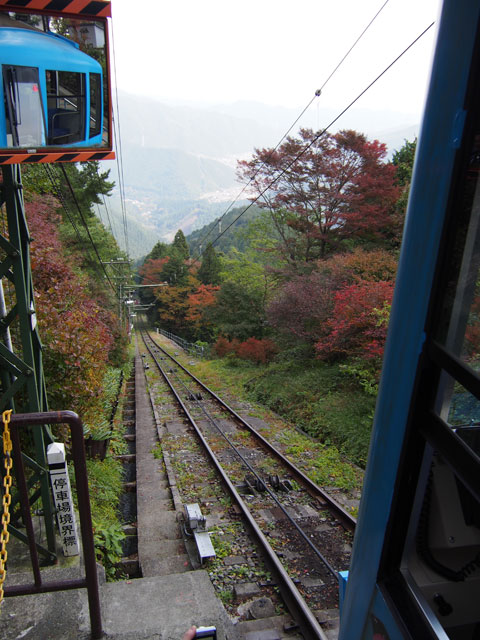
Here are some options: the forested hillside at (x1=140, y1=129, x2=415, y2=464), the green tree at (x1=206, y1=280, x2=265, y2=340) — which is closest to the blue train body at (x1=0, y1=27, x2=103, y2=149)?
the forested hillside at (x1=140, y1=129, x2=415, y2=464)

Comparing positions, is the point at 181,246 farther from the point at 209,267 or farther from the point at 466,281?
the point at 466,281

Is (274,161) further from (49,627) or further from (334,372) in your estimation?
(49,627)

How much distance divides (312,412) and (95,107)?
10.3 m

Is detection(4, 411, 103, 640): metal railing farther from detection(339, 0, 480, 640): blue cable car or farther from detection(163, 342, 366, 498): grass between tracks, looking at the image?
→ detection(163, 342, 366, 498): grass between tracks

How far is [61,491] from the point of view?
12.4ft

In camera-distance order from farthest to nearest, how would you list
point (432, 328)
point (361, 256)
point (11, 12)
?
point (361, 256) → point (11, 12) → point (432, 328)

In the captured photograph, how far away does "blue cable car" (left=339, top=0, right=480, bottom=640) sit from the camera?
1160mm

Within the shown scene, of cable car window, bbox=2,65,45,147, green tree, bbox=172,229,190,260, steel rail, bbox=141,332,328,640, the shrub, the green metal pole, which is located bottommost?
the shrub

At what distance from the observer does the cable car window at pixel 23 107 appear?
2.85 meters

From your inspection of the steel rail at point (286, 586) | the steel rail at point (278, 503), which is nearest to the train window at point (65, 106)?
the steel rail at point (286, 586)

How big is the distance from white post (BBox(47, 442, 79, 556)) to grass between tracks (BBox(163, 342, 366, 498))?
195 inches

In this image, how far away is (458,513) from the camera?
1.42m

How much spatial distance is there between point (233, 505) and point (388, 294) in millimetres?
6278

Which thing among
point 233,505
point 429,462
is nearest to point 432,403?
point 429,462
